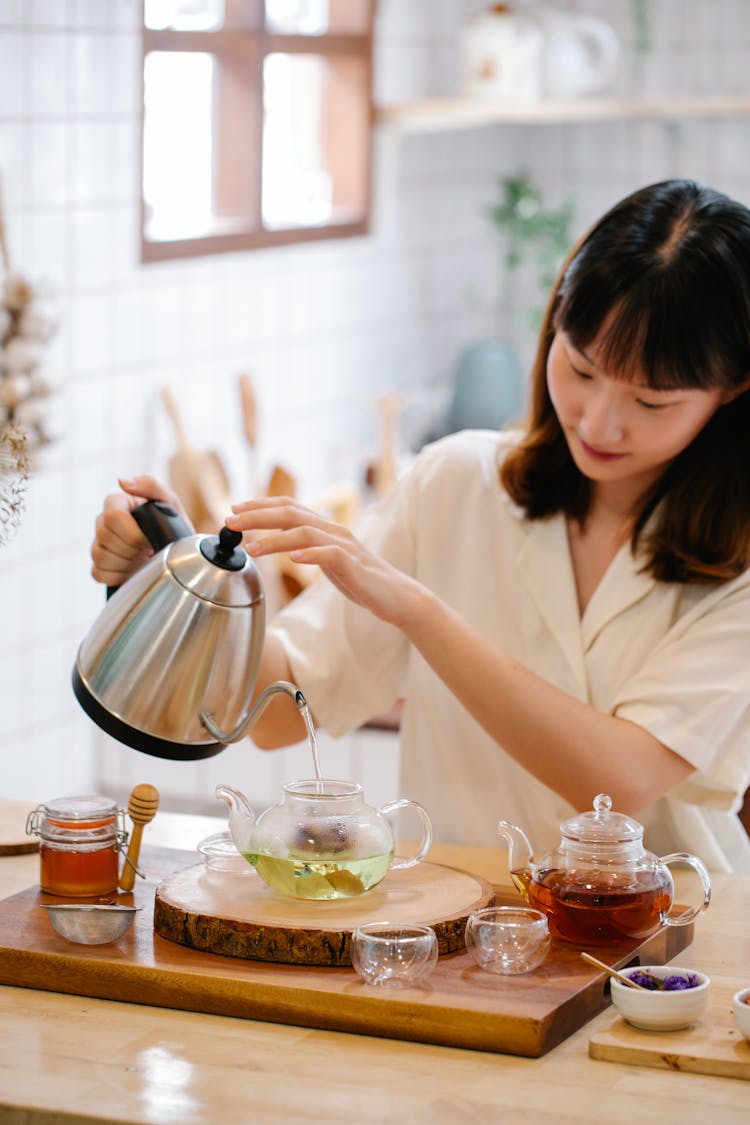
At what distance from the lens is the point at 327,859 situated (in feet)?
4.58

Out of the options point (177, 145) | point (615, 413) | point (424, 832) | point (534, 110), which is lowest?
point (424, 832)

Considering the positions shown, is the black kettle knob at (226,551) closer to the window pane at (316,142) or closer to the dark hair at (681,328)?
the dark hair at (681,328)

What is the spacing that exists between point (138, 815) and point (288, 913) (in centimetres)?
22

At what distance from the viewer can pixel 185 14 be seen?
134 inches

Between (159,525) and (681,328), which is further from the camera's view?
(681,328)

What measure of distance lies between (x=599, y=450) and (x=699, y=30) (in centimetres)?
329

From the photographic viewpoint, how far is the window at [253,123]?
11.0ft

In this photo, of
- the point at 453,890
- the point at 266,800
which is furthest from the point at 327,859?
the point at 266,800

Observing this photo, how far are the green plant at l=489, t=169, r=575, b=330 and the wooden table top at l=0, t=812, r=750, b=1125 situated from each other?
348 cm

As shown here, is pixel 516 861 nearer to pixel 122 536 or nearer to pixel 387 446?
pixel 122 536

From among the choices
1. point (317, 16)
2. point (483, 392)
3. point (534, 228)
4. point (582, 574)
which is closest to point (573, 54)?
point (534, 228)

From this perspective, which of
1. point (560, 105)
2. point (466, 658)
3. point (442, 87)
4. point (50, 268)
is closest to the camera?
point (466, 658)

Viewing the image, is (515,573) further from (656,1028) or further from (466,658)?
(656,1028)

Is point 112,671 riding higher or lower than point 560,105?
lower
